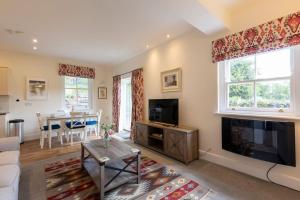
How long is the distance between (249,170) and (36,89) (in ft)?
19.3

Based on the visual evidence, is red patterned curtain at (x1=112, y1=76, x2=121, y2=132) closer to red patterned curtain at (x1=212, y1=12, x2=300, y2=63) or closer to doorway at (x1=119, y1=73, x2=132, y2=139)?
doorway at (x1=119, y1=73, x2=132, y2=139)

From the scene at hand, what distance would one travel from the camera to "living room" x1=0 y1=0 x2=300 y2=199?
2168mm

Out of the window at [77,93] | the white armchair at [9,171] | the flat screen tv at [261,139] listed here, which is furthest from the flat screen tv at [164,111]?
the window at [77,93]

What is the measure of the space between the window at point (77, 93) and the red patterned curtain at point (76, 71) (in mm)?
243

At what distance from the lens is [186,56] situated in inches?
139

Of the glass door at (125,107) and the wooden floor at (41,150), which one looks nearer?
the wooden floor at (41,150)

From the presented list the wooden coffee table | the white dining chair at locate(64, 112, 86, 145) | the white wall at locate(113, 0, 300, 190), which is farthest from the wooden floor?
the white wall at locate(113, 0, 300, 190)

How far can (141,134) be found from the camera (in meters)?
4.18

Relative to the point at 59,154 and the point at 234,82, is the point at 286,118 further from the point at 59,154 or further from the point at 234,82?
the point at 59,154

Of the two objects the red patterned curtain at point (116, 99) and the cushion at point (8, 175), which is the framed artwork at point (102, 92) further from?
the cushion at point (8, 175)

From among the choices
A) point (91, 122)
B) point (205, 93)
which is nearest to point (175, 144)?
point (205, 93)

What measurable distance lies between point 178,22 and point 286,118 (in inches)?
91.3

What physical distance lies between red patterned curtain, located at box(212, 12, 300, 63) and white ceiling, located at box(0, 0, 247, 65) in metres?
0.34

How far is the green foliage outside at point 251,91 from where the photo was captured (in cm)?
233
